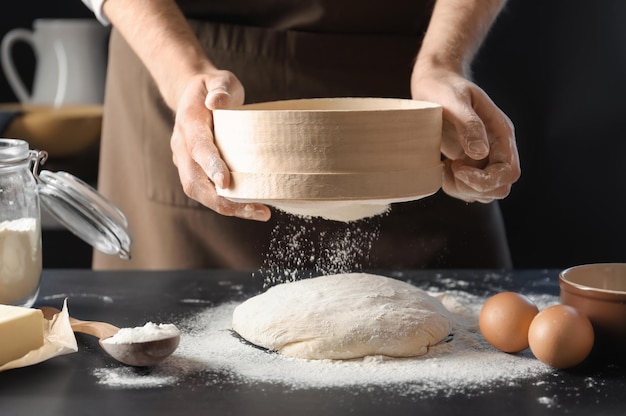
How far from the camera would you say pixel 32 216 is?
1.08m

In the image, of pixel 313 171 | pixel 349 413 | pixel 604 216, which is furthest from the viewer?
pixel 604 216

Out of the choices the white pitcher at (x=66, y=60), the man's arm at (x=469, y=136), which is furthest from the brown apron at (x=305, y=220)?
the white pitcher at (x=66, y=60)

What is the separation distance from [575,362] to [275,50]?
0.80 m

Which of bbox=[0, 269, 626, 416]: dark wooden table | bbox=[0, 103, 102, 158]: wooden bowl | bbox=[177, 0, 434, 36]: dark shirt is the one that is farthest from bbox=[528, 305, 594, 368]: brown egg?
bbox=[0, 103, 102, 158]: wooden bowl

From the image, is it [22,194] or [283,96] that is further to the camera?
[283,96]

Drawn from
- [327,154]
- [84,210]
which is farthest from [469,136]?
[84,210]

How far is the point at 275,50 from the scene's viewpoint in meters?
1.48

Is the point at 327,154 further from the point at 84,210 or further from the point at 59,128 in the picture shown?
the point at 59,128

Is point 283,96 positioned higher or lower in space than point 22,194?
higher

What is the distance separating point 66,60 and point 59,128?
342 millimetres

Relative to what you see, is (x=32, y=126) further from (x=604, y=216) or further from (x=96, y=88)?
(x=604, y=216)

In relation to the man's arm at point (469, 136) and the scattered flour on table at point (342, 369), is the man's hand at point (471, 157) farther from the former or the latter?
the scattered flour on table at point (342, 369)

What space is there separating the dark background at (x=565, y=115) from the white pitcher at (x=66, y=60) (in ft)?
3.78

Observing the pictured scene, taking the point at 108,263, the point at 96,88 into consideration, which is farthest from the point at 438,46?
the point at 96,88
